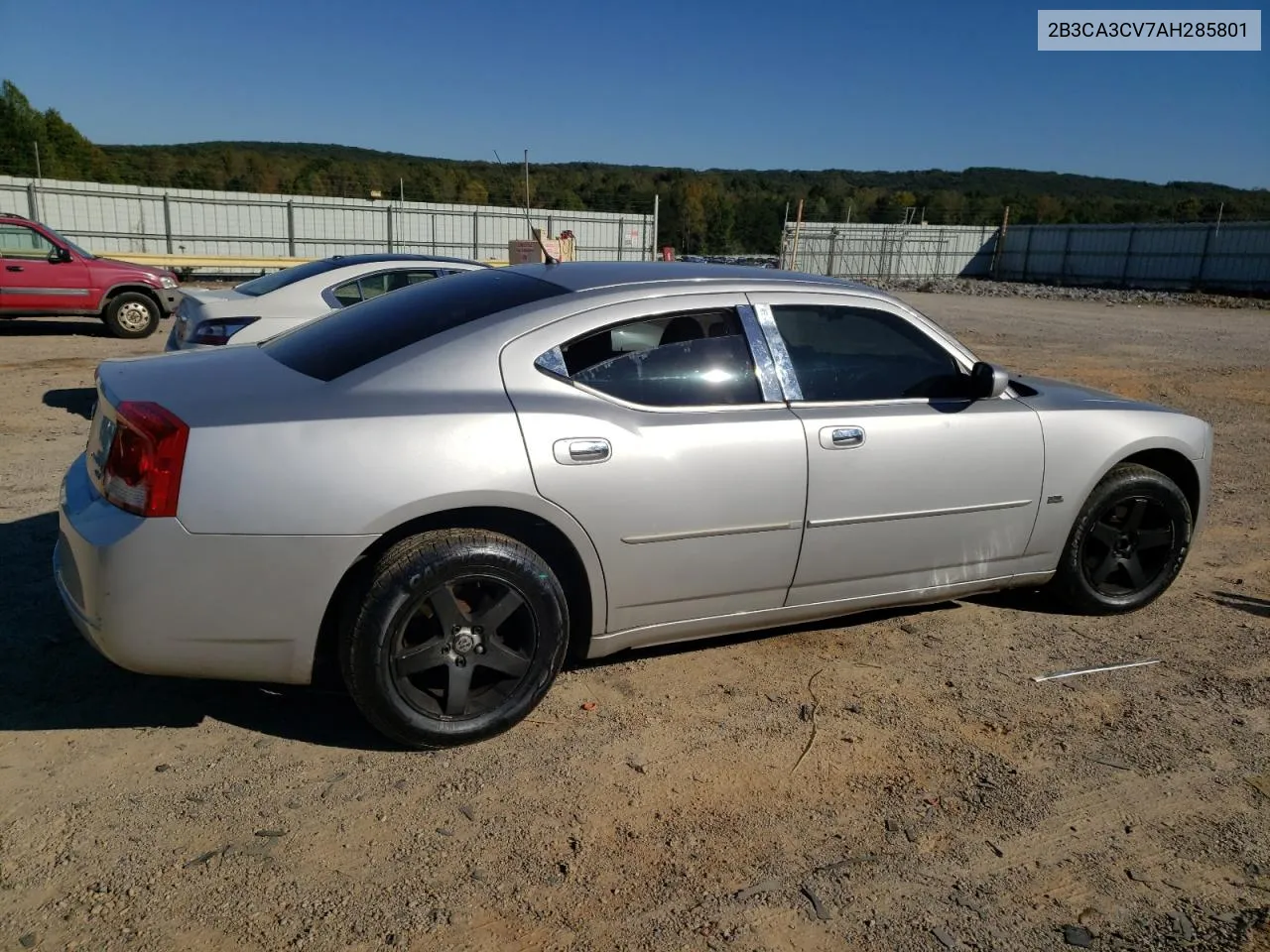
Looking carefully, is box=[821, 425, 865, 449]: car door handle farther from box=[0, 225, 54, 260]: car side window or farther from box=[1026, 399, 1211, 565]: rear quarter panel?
box=[0, 225, 54, 260]: car side window

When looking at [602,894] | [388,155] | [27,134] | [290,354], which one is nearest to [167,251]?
[290,354]

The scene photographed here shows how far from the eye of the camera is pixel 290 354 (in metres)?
3.53

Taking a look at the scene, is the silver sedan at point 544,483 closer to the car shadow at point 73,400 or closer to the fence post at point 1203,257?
the car shadow at point 73,400

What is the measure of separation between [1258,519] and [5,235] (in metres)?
14.3

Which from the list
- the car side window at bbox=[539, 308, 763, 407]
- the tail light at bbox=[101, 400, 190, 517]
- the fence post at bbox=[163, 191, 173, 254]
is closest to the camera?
the tail light at bbox=[101, 400, 190, 517]

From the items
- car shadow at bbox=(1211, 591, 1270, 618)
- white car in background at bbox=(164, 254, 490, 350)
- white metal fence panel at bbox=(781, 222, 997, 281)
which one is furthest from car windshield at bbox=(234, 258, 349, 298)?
white metal fence panel at bbox=(781, 222, 997, 281)

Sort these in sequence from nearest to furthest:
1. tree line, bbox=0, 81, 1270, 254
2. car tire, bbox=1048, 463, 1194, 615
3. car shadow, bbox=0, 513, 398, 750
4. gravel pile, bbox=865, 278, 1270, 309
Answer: car shadow, bbox=0, 513, 398, 750 < car tire, bbox=1048, 463, 1194, 615 < gravel pile, bbox=865, 278, 1270, 309 < tree line, bbox=0, 81, 1270, 254

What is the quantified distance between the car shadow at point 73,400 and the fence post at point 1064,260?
4142 centimetres

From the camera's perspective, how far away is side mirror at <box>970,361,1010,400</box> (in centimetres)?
388

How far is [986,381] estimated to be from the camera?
3.91 m

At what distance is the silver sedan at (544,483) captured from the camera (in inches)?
111

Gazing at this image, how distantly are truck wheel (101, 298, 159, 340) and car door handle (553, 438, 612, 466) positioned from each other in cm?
1257

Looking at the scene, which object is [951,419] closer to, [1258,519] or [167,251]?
[1258,519]

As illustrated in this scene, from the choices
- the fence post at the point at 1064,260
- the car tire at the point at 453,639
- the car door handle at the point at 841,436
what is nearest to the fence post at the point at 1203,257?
the fence post at the point at 1064,260
